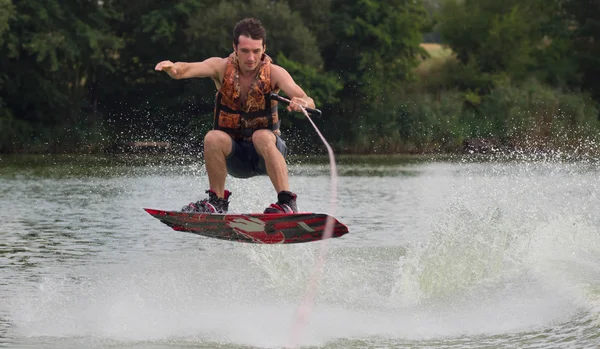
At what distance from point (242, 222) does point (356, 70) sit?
38346 mm

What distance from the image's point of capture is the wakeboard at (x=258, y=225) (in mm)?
9750

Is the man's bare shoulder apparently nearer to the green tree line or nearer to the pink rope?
the pink rope

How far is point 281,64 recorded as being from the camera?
43781mm

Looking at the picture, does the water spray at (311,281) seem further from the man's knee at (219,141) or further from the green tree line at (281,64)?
the green tree line at (281,64)

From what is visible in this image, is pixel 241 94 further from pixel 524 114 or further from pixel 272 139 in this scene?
pixel 524 114

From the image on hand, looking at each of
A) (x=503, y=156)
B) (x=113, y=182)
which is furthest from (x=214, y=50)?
(x=113, y=182)

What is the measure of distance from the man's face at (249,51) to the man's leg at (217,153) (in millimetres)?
631

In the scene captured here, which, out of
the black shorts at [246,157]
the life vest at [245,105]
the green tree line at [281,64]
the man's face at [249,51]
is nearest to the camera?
the man's face at [249,51]

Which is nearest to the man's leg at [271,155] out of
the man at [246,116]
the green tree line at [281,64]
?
the man at [246,116]

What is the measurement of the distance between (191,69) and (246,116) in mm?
665

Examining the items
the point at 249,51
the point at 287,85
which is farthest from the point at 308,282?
the point at 249,51

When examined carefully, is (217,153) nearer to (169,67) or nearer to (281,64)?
(169,67)

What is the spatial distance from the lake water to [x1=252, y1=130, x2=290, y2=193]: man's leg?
841mm

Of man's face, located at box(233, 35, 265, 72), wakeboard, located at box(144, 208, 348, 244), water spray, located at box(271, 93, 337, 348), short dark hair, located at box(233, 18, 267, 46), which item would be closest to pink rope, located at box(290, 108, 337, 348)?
water spray, located at box(271, 93, 337, 348)
